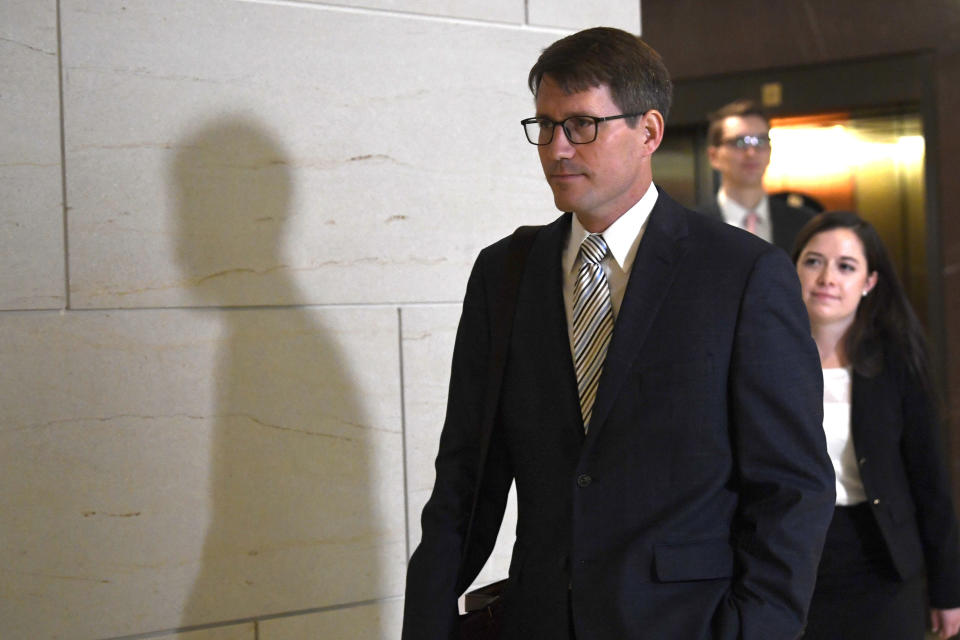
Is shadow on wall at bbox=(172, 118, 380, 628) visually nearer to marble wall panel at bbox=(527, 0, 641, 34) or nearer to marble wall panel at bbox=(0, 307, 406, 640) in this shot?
marble wall panel at bbox=(0, 307, 406, 640)

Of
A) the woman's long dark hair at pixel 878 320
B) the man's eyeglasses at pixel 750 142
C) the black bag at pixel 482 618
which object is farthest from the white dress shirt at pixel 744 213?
the black bag at pixel 482 618

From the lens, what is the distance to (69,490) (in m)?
3.07

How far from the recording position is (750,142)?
17.4 feet

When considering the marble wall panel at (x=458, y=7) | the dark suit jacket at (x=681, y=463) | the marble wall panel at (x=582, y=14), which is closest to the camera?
the dark suit jacket at (x=681, y=463)

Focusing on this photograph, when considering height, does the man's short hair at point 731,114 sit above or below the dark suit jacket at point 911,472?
above

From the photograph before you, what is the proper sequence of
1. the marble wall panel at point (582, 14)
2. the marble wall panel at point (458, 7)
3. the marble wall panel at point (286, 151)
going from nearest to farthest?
the marble wall panel at point (286, 151), the marble wall panel at point (458, 7), the marble wall panel at point (582, 14)

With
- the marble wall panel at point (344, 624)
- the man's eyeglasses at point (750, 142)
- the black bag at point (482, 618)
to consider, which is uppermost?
the man's eyeglasses at point (750, 142)

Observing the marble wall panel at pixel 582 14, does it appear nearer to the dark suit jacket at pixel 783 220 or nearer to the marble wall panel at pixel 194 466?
the marble wall panel at pixel 194 466

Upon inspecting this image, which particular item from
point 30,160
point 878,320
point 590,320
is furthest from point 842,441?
point 30,160

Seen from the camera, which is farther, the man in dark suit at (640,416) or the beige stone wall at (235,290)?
the beige stone wall at (235,290)

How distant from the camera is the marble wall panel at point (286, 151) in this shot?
10.3 ft

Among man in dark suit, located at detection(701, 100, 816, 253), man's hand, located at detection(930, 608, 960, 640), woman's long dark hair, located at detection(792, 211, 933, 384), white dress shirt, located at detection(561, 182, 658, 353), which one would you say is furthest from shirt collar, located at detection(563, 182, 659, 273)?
man in dark suit, located at detection(701, 100, 816, 253)

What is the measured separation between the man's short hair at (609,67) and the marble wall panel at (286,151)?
1.29 m

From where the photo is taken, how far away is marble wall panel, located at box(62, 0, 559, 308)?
314cm
